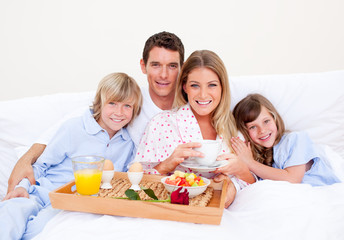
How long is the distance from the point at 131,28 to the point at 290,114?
1.44m

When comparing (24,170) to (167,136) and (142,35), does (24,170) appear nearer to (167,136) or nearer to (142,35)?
(167,136)

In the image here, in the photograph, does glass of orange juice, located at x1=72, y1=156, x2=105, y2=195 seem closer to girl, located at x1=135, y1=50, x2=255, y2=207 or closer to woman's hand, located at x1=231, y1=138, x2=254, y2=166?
girl, located at x1=135, y1=50, x2=255, y2=207

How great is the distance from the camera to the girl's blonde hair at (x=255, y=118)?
6.61 feet

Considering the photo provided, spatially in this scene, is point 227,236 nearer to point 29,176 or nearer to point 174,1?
point 29,176

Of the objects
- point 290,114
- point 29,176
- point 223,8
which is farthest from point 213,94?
point 223,8

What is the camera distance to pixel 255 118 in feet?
6.56

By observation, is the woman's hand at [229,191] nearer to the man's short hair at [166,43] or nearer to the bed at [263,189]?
the bed at [263,189]

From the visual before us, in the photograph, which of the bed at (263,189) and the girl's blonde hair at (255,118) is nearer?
the bed at (263,189)

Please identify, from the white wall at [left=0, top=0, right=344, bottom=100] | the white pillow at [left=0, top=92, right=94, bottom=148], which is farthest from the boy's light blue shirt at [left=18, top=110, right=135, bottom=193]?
the white wall at [left=0, top=0, right=344, bottom=100]

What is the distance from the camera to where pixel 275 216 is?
1.31 metres

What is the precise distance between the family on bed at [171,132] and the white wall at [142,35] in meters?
0.76

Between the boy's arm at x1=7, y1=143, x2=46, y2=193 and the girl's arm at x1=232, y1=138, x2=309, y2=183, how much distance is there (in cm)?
108

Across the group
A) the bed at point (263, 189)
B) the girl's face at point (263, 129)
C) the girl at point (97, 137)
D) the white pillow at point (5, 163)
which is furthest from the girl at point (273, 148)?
the white pillow at point (5, 163)

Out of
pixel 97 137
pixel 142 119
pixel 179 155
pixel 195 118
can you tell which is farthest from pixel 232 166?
pixel 97 137
